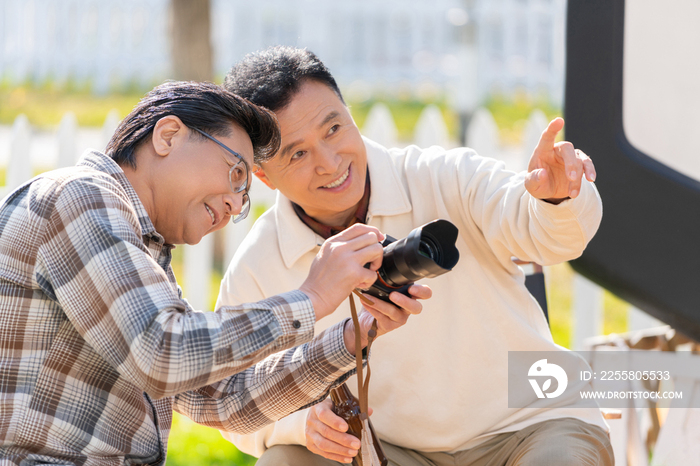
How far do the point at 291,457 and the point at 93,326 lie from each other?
0.97m

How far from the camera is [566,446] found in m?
2.05

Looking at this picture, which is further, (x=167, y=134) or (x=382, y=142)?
(x=382, y=142)

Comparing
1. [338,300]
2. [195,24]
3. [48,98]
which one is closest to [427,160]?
[338,300]

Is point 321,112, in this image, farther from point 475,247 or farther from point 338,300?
point 338,300

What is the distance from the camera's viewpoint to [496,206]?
226 centimetres

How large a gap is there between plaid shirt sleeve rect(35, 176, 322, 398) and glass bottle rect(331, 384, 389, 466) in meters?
0.61

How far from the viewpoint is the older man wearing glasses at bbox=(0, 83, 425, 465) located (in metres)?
1.46

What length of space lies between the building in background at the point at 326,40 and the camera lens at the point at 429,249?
884 centimetres

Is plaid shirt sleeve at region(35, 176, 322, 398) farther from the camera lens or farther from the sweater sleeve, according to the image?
the sweater sleeve

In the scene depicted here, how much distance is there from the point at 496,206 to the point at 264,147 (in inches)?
29.5

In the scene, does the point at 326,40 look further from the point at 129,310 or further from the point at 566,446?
the point at 129,310

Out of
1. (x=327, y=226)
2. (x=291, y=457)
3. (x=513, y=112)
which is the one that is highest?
(x=327, y=226)

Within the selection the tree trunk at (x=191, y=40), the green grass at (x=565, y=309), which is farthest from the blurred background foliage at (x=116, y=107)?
the green grass at (x=565, y=309)

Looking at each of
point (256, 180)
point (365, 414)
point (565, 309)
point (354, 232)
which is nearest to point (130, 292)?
point (354, 232)
